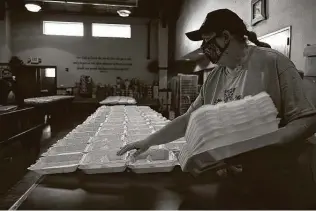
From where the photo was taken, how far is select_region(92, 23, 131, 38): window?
1102 centimetres

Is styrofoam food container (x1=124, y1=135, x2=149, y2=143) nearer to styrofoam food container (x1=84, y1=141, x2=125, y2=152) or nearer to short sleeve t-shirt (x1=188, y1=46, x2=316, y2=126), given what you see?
styrofoam food container (x1=84, y1=141, x2=125, y2=152)

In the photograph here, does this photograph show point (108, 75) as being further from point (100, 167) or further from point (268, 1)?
point (100, 167)

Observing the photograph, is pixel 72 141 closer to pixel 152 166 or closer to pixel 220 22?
pixel 152 166

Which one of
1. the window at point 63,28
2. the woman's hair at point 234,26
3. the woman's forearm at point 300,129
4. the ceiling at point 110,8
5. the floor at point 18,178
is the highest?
the ceiling at point 110,8

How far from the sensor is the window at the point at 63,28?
10.7 meters

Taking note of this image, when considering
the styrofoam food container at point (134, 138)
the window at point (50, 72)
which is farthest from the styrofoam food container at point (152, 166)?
the window at point (50, 72)

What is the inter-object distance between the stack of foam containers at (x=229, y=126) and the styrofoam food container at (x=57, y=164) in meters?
0.51

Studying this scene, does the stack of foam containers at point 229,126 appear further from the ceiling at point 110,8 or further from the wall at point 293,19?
the ceiling at point 110,8

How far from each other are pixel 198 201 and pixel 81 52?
1041 centimetres

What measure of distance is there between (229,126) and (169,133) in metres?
0.53

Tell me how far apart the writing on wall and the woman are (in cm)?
968

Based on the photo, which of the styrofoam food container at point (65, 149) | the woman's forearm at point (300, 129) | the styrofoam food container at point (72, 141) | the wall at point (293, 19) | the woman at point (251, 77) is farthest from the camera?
the wall at point (293, 19)

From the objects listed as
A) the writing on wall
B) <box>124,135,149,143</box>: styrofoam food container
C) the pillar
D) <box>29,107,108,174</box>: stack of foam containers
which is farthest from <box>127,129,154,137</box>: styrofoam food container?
the writing on wall

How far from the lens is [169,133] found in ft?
4.65
